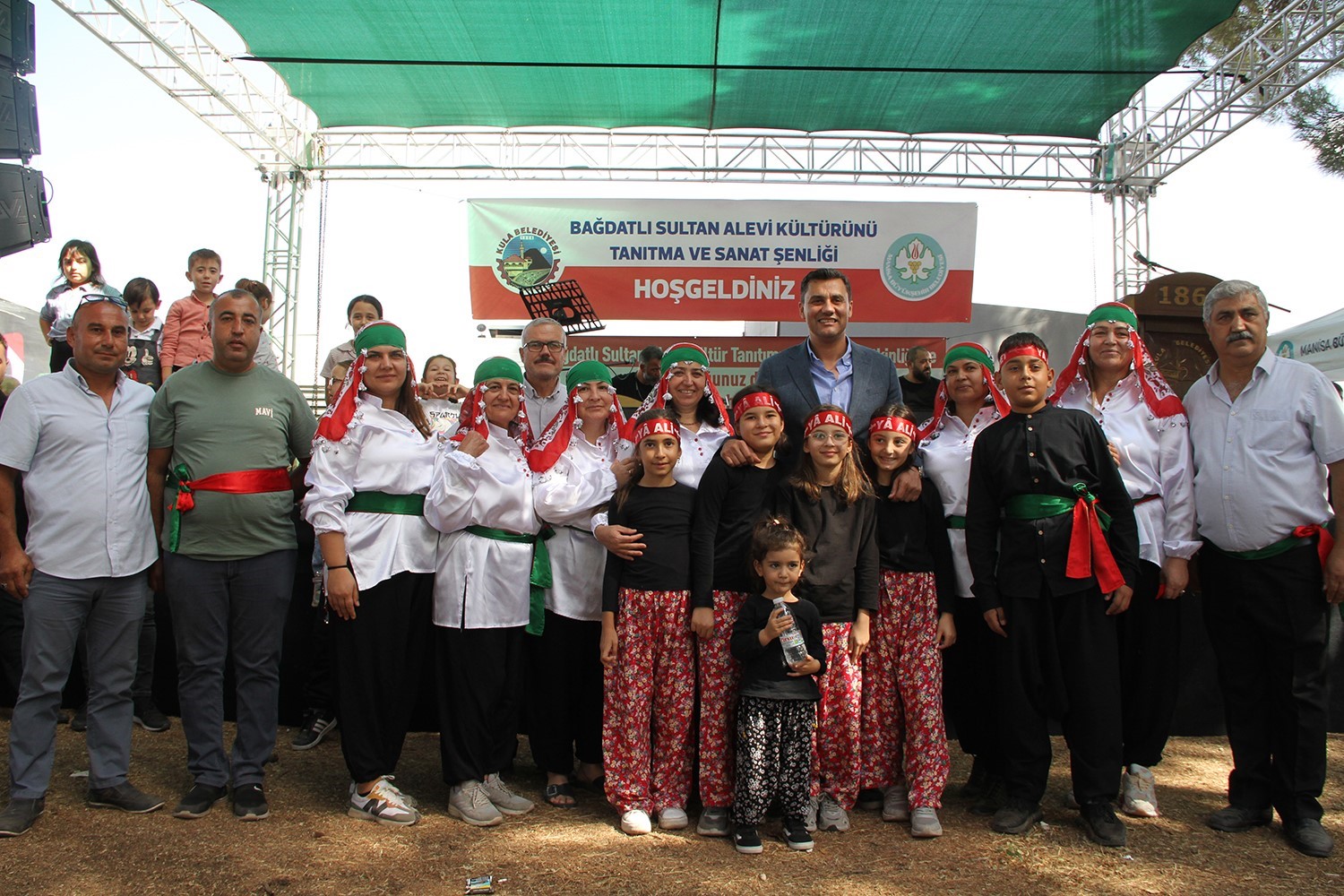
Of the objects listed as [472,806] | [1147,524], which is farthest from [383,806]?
[1147,524]

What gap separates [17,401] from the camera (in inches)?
124

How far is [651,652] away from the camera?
3.38 metres

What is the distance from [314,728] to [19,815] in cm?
132

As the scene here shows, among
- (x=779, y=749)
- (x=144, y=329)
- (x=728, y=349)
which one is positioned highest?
(x=728, y=349)

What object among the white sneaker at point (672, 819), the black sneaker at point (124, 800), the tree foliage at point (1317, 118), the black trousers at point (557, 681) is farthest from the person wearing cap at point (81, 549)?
the tree foliage at point (1317, 118)

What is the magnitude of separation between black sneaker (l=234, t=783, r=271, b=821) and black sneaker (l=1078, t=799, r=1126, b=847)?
2.80 meters

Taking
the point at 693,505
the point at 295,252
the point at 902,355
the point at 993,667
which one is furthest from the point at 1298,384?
the point at 295,252

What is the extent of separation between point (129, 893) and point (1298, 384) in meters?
4.08

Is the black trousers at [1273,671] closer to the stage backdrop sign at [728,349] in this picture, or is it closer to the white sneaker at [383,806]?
the white sneaker at [383,806]

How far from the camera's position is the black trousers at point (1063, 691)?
323cm

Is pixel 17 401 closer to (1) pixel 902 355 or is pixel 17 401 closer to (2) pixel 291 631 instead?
(2) pixel 291 631

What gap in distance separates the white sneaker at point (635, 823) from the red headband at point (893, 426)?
1604 millimetres

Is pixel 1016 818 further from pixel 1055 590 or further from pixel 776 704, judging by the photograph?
pixel 776 704

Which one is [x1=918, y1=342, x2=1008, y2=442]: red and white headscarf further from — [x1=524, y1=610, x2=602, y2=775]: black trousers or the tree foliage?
the tree foliage
